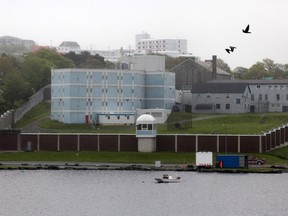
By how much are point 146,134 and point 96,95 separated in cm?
2857

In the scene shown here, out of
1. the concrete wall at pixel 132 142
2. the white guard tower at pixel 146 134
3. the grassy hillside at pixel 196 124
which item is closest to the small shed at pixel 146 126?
the white guard tower at pixel 146 134

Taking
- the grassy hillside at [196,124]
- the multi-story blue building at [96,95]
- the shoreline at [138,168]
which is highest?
the multi-story blue building at [96,95]

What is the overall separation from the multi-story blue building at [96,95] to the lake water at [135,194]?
1694 inches

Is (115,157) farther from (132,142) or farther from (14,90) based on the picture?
(14,90)

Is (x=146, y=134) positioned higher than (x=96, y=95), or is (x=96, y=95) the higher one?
(x=96, y=95)

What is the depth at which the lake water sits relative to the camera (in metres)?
104

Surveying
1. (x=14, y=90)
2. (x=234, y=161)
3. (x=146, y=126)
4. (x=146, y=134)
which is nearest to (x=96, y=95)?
(x=14, y=90)

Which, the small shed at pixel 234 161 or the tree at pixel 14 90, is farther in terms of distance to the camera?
the tree at pixel 14 90

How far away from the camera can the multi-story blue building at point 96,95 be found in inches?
7200

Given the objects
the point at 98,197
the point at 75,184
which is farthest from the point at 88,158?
the point at 98,197

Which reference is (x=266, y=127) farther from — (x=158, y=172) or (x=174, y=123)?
(x=158, y=172)

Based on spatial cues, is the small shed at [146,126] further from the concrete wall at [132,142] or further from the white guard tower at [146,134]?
the concrete wall at [132,142]

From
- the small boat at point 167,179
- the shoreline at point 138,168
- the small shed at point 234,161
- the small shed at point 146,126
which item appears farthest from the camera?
the small shed at point 146,126

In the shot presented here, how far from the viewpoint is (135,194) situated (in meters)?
118
